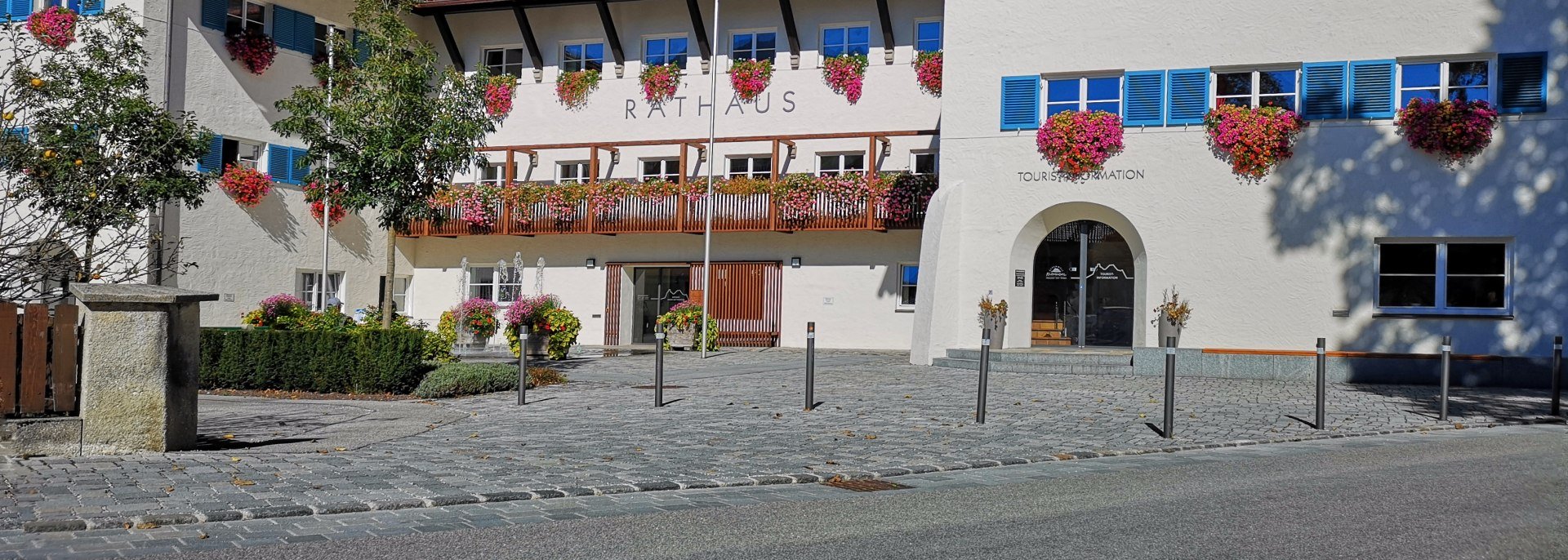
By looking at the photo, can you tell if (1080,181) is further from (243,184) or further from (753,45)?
(243,184)

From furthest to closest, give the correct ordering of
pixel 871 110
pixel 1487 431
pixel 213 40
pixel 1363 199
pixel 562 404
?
pixel 871 110 → pixel 213 40 → pixel 1363 199 → pixel 562 404 → pixel 1487 431

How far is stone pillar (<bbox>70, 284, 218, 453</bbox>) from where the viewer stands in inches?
352

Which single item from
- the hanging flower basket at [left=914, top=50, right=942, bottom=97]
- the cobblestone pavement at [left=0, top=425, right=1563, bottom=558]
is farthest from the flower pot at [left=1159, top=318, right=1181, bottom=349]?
the cobblestone pavement at [left=0, top=425, right=1563, bottom=558]

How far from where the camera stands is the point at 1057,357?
20906mm

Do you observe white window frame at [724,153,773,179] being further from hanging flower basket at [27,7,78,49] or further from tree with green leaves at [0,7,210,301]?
hanging flower basket at [27,7,78,49]

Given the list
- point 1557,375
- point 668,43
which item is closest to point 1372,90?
point 1557,375

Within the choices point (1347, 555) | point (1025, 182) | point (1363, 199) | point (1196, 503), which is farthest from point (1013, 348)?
point (1347, 555)

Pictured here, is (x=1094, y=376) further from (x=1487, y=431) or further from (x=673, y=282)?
(x=673, y=282)

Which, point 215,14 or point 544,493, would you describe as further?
point 215,14

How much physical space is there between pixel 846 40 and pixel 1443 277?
13077mm

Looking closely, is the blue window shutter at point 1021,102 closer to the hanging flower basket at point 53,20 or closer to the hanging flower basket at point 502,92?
the hanging flower basket at point 502,92

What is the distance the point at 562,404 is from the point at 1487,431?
9284 millimetres

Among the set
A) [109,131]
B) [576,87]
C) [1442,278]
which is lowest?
[1442,278]

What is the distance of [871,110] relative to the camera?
28.3 m
